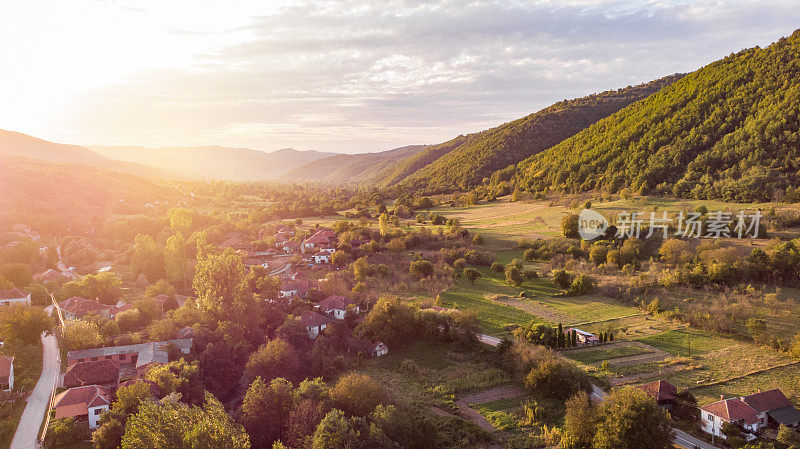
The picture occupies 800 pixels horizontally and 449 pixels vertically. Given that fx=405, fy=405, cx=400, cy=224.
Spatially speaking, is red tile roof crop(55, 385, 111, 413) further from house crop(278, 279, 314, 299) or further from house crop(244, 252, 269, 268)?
house crop(244, 252, 269, 268)

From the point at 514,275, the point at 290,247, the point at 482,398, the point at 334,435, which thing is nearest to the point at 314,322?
the point at 482,398

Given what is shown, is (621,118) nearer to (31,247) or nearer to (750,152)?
(750,152)

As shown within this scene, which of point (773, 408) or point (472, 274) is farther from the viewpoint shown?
point (472, 274)

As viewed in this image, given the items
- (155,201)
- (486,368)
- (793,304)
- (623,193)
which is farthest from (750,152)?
(155,201)

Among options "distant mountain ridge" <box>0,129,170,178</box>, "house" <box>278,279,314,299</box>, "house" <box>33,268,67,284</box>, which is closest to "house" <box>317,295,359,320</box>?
"house" <box>278,279,314,299</box>

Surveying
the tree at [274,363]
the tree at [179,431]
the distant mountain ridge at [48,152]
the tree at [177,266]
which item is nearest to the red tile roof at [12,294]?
the tree at [177,266]

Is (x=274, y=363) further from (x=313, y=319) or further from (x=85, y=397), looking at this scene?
(x=85, y=397)

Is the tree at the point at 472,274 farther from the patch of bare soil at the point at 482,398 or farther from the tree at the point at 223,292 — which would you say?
the tree at the point at 223,292
